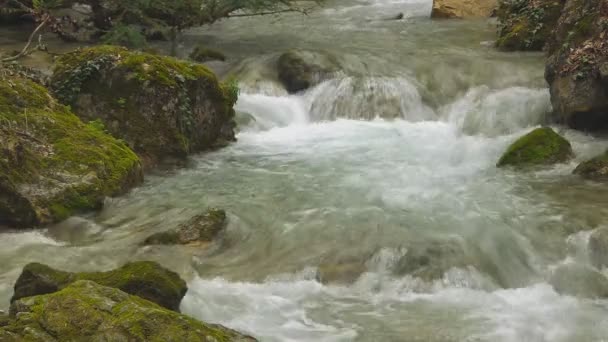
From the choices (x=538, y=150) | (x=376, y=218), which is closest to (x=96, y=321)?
(x=376, y=218)

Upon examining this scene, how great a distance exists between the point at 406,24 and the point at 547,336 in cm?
→ 1496

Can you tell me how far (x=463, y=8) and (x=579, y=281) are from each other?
1478 centimetres

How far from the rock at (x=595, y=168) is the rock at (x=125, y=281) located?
5.93m

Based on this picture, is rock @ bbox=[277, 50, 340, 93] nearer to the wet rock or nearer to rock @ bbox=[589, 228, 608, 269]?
the wet rock

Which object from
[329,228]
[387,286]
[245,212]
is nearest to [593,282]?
[387,286]

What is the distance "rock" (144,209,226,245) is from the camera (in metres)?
7.76

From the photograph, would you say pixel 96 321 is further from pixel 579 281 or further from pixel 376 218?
pixel 579 281

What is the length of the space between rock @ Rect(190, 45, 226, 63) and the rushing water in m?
1.11

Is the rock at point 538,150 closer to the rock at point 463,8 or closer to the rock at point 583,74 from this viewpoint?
the rock at point 583,74

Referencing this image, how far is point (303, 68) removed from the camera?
1446 centimetres

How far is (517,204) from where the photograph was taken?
870cm

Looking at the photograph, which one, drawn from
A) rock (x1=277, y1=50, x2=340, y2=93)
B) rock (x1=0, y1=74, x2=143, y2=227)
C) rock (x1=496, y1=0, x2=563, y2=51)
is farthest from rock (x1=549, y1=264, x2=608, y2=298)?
rock (x1=496, y1=0, x2=563, y2=51)

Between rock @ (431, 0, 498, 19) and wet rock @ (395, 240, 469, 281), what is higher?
rock @ (431, 0, 498, 19)

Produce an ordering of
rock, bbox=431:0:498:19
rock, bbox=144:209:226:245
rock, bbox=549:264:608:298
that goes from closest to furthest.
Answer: rock, bbox=549:264:608:298 → rock, bbox=144:209:226:245 → rock, bbox=431:0:498:19
